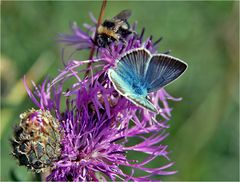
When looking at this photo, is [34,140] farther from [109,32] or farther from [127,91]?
[109,32]

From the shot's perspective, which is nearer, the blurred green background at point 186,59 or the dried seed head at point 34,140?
the dried seed head at point 34,140

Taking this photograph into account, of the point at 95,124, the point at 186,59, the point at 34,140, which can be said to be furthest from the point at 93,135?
the point at 186,59

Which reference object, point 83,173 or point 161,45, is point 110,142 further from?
point 161,45

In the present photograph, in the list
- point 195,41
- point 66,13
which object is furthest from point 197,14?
point 66,13

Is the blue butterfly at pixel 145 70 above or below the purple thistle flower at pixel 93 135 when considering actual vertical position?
above

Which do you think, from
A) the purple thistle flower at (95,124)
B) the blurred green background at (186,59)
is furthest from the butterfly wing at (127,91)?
the blurred green background at (186,59)

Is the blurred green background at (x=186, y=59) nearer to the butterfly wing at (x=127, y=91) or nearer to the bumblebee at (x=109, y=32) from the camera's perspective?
the bumblebee at (x=109, y=32)
